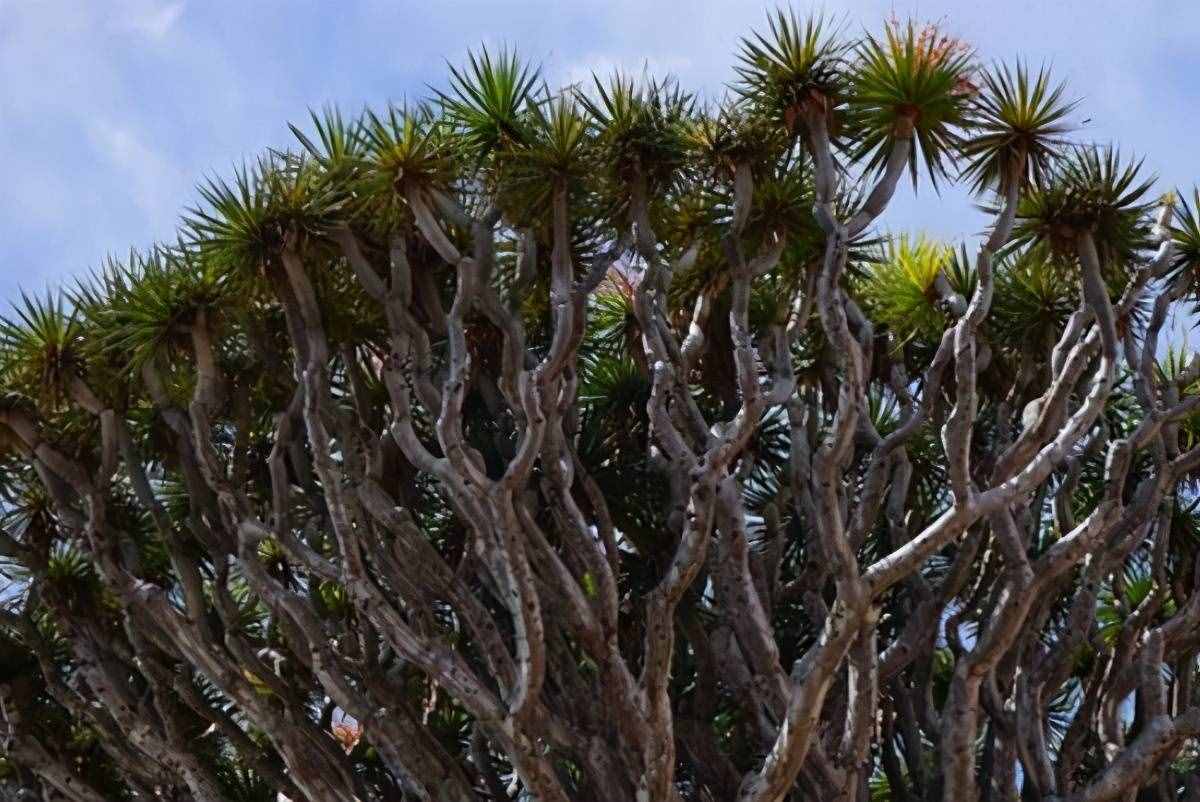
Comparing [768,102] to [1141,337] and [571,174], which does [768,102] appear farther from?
[1141,337]

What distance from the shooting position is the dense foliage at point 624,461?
31.0 ft

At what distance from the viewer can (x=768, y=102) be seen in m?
10.7

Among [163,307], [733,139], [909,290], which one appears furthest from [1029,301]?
[163,307]

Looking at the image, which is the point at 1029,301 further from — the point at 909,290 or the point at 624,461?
the point at 624,461

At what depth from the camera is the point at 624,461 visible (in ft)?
39.9

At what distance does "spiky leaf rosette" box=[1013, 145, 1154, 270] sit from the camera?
1100 centimetres

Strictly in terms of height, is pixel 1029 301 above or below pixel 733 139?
below

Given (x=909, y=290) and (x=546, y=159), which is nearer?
(x=546, y=159)

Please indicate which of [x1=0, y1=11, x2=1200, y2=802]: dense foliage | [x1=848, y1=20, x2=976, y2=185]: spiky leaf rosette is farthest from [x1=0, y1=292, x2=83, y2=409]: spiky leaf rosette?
[x1=848, y1=20, x2=976, y2=185]: spiky leaf rosette

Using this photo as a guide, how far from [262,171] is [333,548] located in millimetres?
2480

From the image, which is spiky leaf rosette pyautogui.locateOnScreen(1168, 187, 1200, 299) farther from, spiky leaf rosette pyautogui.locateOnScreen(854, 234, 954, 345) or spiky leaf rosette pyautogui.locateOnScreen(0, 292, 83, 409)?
spiky leaf rosette pyautogui.locateOnScreen(0, 292, 83, 409)

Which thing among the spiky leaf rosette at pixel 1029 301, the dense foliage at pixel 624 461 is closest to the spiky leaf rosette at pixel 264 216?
the dense foliage at pixel 624 461

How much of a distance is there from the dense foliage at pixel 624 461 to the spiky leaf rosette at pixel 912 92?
3 cm

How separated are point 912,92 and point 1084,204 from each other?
1.40 meters
